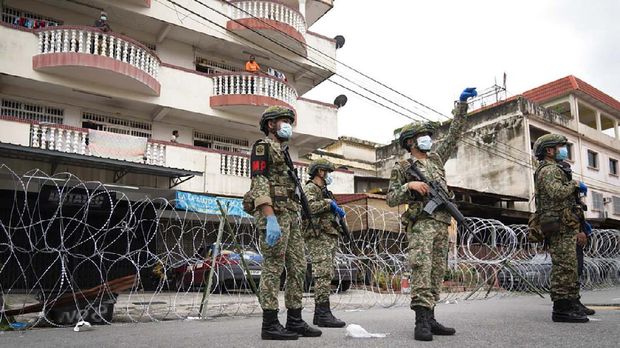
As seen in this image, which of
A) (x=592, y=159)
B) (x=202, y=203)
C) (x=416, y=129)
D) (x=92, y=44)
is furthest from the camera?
(x=592, y=159)

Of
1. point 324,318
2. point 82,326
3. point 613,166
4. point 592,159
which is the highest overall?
point 592,159

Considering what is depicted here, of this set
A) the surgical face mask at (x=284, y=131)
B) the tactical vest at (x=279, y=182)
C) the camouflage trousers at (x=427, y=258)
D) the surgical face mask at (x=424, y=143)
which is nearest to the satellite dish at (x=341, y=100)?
the surgical face mask at (x=424, y=143)

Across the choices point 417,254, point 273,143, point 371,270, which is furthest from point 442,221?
point 371,270

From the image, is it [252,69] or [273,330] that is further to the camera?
[252,69]

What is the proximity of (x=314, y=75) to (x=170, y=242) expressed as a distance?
28.8 feet

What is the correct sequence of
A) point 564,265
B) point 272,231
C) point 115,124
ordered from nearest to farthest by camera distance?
1. point 272,231
2. point 564,265
3. point 115,124

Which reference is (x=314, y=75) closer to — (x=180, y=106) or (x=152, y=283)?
(x=180, y=106)

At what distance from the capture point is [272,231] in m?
4.21

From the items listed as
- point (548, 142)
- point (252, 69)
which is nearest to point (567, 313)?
point (548, 142)

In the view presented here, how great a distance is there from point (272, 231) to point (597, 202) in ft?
85.7

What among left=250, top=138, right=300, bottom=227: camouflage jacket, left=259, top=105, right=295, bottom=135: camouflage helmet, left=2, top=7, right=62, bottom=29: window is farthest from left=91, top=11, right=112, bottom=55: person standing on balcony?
left=250, top=138, right=300, bottom=227: camouflage jacket

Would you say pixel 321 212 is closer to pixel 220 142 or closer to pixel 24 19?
pixel 24 19

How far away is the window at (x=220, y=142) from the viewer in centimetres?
1675

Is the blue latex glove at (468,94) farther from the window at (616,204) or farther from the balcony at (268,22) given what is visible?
the window at (616,204)
